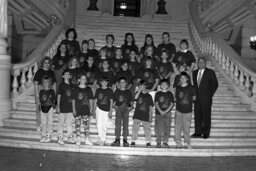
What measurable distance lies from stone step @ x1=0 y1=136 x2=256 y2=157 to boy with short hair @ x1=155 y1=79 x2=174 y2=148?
0.80ft

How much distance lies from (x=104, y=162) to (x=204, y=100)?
2.58m

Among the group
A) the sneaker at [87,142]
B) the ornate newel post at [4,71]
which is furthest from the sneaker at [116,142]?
the ornate newel post at [4,71]

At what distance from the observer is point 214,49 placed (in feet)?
36.1

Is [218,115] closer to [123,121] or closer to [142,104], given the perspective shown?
[142,104]

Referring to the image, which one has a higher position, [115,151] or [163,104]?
[163,104]

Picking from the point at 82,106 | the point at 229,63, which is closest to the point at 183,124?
the point at 82,106

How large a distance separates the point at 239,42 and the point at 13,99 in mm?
9446

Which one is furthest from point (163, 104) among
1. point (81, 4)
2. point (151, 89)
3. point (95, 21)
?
point (81, 4)

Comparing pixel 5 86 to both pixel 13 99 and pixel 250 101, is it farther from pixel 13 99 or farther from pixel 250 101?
pixel 250 101

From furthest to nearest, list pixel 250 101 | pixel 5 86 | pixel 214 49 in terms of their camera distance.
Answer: pixel 214 49, pixel 250 101, pixel 5 86

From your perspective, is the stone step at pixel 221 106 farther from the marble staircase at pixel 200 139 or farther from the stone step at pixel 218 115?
the stone step at pixel 218 115

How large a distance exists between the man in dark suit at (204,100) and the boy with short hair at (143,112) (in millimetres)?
1064

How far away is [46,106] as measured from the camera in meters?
7.11

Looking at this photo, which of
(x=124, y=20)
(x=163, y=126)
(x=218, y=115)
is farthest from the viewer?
(x=124, y=20)
